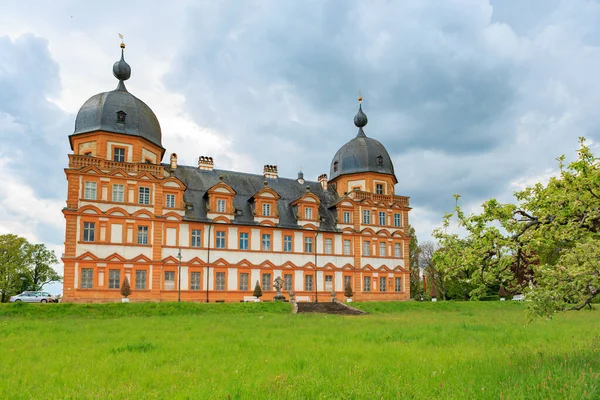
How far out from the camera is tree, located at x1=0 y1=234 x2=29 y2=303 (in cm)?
5878

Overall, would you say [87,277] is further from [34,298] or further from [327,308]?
[327,308]

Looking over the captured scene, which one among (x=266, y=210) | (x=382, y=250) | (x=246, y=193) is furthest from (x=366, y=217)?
(x=246, y=193)

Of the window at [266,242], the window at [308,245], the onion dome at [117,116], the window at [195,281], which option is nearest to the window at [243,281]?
the window at [266,242]

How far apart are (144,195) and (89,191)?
161 inches

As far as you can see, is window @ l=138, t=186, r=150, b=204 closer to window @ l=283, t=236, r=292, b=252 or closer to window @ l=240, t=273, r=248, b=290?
window @ l=240, t=273, r=248, b=290

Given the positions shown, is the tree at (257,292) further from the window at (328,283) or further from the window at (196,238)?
the window at (328,283)

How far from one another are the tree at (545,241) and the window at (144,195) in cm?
3371

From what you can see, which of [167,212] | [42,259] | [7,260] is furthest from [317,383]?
[42,259]

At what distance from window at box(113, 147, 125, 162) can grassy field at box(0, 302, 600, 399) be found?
22.9 m

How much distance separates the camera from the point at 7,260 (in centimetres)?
6000

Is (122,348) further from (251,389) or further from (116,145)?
(116,145)

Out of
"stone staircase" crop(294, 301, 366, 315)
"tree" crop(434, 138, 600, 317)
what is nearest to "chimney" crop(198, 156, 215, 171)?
"stone staircase" crop(294, 301, 366, 315)

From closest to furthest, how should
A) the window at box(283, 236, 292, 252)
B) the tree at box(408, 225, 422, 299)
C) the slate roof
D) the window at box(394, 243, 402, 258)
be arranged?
the slate roof → the window at box(283, 236, 292, 252) → the window at box(394, 243, 402, 258) → the tree at box(408, 225, 422, 299)

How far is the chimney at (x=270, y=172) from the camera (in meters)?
51.2
